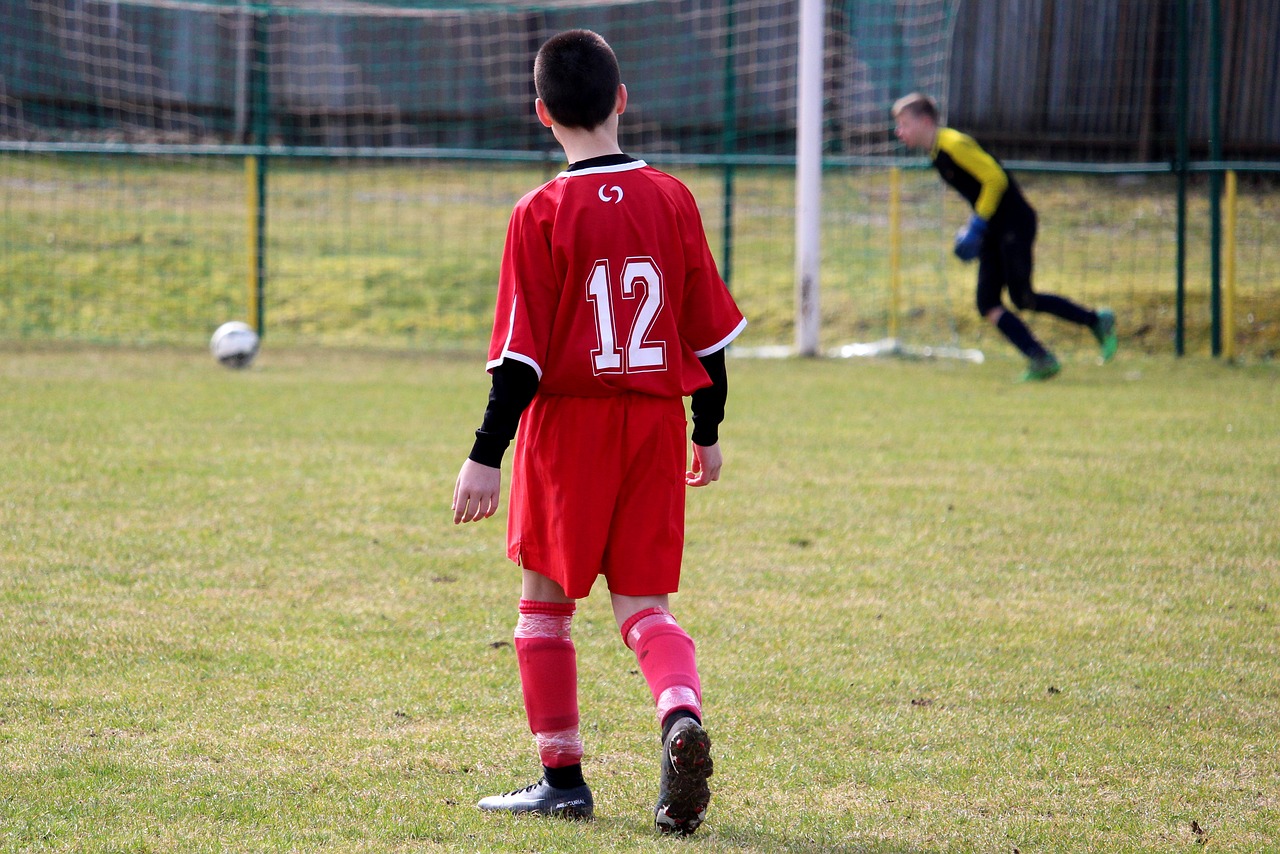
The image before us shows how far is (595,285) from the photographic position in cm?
272

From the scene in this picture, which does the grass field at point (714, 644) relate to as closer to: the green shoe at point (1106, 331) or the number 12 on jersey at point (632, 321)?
the number 12 on jersey at point (632, 321)

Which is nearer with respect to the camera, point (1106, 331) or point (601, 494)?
point (601, 494)

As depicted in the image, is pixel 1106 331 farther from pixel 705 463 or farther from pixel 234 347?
pixel 705 463

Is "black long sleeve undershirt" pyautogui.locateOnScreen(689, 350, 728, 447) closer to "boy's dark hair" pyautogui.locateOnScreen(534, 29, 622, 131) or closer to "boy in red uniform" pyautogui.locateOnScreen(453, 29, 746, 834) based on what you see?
"boy in red uniform" pyautogui.locateOnScreen(453, 29, 746, 834)

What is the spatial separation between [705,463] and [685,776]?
717mm

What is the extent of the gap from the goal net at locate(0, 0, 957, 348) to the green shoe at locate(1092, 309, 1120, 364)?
1.89m

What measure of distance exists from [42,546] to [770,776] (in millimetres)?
2793

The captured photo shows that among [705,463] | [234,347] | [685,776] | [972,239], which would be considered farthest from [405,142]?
[685,776]

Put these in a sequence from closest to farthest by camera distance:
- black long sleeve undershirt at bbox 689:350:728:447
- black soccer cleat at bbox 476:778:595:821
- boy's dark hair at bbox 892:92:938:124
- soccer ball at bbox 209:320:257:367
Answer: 1. black soccer cleat at bbox 476:778:595:821
2. black long sleeve undershirt at bbox 689:350:728:447
3. boy's dark hair at bbox 892:92:938:124
4. soccer ball at bbox 209:320:257:367

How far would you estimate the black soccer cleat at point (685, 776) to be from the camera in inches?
99.3

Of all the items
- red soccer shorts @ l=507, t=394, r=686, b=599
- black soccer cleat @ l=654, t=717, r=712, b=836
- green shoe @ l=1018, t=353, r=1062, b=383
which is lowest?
black soccer cleat @ l=654, t=717, r=712, b=836

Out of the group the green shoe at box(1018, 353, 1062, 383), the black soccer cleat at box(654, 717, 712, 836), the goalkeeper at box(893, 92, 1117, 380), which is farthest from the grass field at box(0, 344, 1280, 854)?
the goalkeeper at box(893, 92, 1117, 380)

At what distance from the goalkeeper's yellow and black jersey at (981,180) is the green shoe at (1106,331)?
778 millimetres

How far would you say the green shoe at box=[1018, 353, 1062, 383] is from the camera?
900cm
